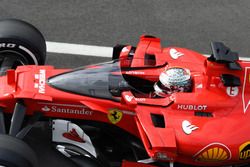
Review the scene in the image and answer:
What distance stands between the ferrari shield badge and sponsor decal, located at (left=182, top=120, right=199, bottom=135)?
57 centimetres

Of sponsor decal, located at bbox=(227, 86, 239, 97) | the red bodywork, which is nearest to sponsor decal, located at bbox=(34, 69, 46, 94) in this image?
the red bodywork

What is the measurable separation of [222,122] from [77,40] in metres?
3.05

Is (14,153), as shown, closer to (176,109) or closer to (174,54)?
(176,109)

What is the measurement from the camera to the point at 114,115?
4922mm

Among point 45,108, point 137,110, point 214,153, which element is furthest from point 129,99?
point 214,153

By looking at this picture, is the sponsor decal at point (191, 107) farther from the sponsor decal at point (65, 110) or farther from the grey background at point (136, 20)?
the grey background at point (136, 20)

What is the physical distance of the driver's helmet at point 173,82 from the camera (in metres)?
4.94

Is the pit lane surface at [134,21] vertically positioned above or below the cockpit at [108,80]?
above

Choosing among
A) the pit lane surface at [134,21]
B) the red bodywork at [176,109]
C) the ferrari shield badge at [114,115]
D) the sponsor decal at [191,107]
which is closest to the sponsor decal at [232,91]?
the red bodywork at [176,109]

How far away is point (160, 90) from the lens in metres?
5.00

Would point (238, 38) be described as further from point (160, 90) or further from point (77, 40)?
point (160, 90)

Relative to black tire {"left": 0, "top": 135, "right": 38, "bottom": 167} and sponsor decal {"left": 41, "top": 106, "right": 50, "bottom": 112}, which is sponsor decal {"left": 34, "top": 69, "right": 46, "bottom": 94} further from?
black tire {"left": 0, "top": 135, "right": 38, "bottom": 167}

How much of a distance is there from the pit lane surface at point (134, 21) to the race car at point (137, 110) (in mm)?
1996

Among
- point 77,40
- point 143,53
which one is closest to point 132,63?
point 143,53
